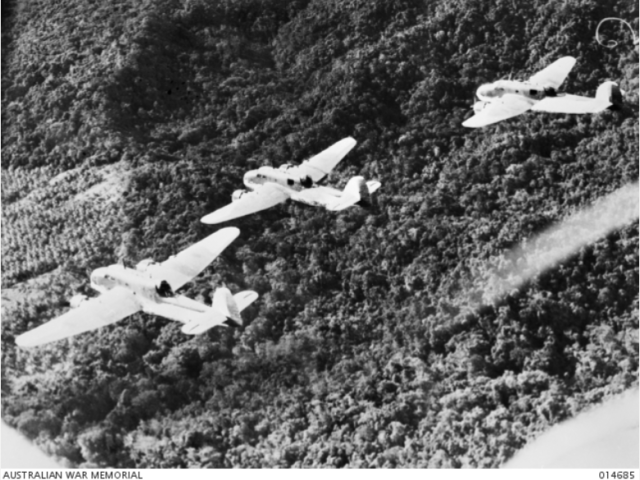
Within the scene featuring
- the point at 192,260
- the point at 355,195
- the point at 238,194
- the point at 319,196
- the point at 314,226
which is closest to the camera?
the point at 192,260

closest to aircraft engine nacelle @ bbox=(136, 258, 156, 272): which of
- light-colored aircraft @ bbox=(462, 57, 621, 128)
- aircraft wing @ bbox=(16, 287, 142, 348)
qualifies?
aircraft wing @ bbox=(16, 287, 142, 348)

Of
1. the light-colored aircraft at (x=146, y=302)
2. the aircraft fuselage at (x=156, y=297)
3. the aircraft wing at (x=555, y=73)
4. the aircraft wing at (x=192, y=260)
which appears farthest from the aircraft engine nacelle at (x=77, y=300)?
the aircraft wing at (x=555, y=73)

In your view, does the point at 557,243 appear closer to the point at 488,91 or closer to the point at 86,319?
the point at 488,91

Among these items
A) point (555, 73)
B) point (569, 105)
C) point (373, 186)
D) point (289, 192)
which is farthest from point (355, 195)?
point (555, 73)

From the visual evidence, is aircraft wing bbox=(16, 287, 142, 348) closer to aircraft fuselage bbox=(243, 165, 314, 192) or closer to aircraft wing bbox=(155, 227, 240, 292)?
aircraft wing bbox=(155, 227, 240, 292)

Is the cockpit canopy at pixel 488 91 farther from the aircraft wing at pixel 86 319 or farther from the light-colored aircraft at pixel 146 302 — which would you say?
the aircraft wing at pixel 86 319
